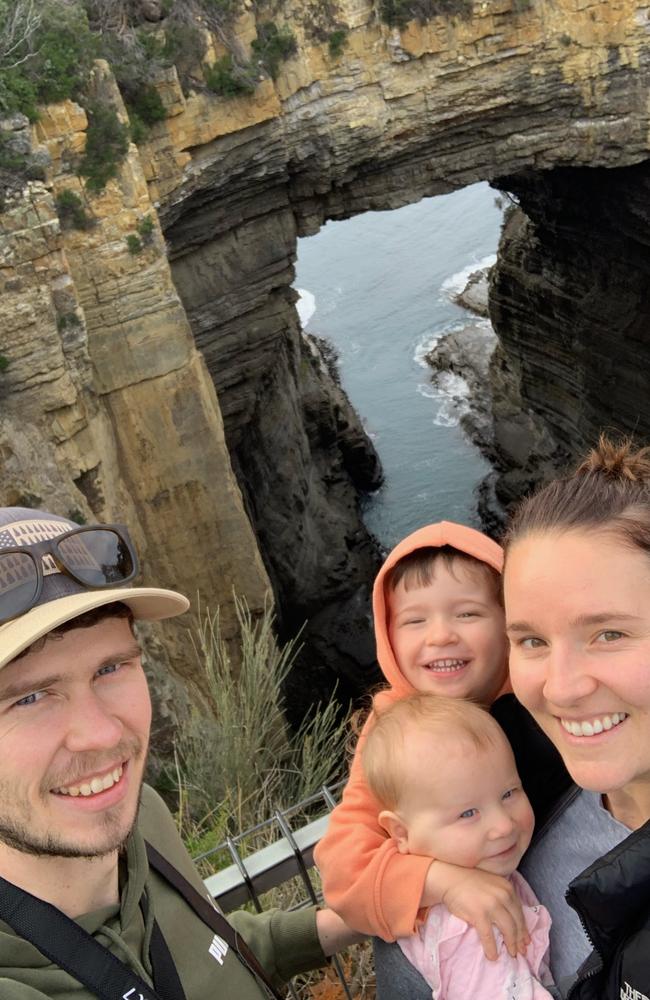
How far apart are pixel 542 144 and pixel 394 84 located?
6.89ft

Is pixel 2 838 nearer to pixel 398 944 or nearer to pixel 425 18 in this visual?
pixel 398 944

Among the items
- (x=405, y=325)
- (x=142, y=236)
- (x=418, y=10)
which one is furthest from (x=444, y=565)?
(x=405, y=325)

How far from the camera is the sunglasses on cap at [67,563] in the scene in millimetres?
1651

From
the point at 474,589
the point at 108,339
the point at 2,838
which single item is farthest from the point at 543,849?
the point at 108,339

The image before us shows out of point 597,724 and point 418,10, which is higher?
point 418,10

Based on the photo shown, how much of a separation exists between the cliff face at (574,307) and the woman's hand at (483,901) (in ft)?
35.0

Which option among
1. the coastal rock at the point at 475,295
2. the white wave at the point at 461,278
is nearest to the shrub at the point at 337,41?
the coastal rock at the point at 475,295

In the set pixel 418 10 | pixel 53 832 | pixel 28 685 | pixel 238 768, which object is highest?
pixel 418 10

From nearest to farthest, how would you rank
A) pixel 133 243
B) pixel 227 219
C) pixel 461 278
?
1. pixel 133 243
2. pixel 227 219
3. pixel 461 278

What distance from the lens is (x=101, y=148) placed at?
7.30m

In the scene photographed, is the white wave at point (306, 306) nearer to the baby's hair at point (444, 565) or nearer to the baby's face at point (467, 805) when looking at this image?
the baby's hair at point (444, 565)

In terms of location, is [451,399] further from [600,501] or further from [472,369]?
[600,501]

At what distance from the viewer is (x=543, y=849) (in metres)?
1.80

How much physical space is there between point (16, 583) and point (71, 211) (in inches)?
251
